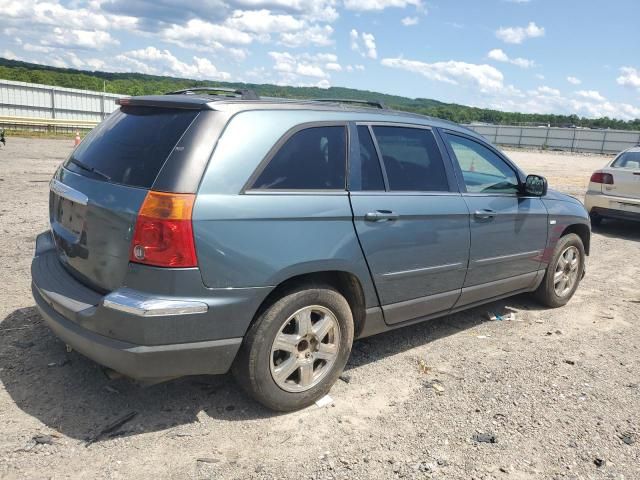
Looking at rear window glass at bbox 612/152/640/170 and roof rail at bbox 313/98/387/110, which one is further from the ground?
roof rail at bbox 313/98/387/110

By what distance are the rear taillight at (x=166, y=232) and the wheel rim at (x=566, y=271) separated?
4.10m

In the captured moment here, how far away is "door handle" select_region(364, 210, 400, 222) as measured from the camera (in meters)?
3.40

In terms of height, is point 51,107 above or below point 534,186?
below

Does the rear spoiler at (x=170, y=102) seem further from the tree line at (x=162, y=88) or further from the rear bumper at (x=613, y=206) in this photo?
the tree line at (x=162, y=88)

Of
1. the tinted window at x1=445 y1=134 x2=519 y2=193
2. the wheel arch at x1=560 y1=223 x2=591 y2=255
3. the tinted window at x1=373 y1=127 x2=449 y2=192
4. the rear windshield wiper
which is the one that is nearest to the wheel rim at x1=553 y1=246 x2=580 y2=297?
the wheel arch at x1=560 y1=223 x2=591 y2=255

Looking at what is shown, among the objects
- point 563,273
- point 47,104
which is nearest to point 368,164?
point 563,273

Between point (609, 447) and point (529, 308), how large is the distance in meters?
2.51

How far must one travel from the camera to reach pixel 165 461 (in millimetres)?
2742

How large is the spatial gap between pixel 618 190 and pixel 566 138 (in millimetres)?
46377

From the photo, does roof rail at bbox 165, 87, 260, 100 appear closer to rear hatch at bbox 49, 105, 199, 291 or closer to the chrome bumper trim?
rear hatch at bbox 49, 105, 199, 291

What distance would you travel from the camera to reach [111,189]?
2914mm

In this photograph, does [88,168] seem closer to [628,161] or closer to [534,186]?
[534,186]

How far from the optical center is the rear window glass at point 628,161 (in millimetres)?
9688

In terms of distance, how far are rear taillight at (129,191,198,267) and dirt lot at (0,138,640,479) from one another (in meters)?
1.04
